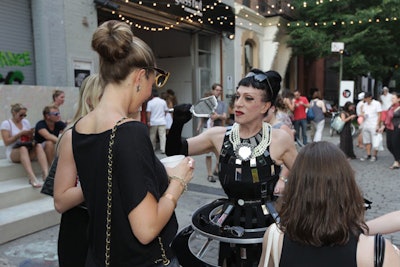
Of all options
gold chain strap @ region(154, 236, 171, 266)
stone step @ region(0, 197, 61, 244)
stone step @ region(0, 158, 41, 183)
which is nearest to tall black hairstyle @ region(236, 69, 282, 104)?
gold chain strap @ region(154, 236, 171, 266)

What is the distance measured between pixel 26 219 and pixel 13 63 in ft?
11.7

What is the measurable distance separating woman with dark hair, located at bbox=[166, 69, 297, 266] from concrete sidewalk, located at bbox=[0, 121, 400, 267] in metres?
0.51

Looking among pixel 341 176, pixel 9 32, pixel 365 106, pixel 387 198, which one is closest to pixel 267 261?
pixel 341 176

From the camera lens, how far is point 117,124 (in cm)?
135

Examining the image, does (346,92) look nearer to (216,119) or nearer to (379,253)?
(216,119)

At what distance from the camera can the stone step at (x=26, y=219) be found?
421 cm

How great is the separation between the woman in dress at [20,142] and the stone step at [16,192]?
141 millimetres

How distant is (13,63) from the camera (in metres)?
6.74

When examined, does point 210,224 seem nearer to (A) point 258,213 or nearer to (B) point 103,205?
(A) point 258,213

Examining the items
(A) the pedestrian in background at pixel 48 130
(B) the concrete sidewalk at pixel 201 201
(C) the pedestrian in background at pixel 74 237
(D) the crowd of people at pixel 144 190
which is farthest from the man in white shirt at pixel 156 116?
(D) the crowd of people at pixel 144 190

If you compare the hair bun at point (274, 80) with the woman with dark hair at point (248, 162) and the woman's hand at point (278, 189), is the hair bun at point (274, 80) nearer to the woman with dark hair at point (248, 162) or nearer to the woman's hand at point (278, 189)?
the woman with dark hair at point (248, 162)

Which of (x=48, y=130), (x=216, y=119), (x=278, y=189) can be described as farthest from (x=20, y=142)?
(x=278, y=189)

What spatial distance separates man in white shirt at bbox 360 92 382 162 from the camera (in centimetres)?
948

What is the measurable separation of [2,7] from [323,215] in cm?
694
